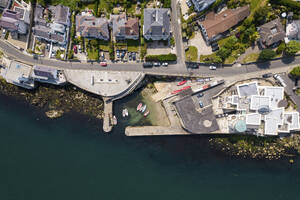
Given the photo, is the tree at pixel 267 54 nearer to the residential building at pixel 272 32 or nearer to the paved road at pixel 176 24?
the residential building at pixel 272 32

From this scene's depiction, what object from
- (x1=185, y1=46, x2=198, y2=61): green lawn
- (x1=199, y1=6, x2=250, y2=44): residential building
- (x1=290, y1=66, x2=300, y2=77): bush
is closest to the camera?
(x1=199, y1=6, x2=250, y2=44): residential building

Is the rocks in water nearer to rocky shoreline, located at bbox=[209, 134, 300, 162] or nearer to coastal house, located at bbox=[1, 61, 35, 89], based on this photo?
coastal house, located at bbox=[1, 61, 35, 89]

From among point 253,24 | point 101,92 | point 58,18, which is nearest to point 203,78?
point 253,24

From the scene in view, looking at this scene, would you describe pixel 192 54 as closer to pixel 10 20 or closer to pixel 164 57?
pixel 164 57

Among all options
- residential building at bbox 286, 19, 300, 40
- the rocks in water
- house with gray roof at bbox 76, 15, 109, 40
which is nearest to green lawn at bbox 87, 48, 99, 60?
house with gray roof at bbox 76, 15, 109, 40

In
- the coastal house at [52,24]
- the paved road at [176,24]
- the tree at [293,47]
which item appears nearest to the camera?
the tree at [293,47]

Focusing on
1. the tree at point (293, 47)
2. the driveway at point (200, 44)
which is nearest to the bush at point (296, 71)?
the tree at point (293, 47)
